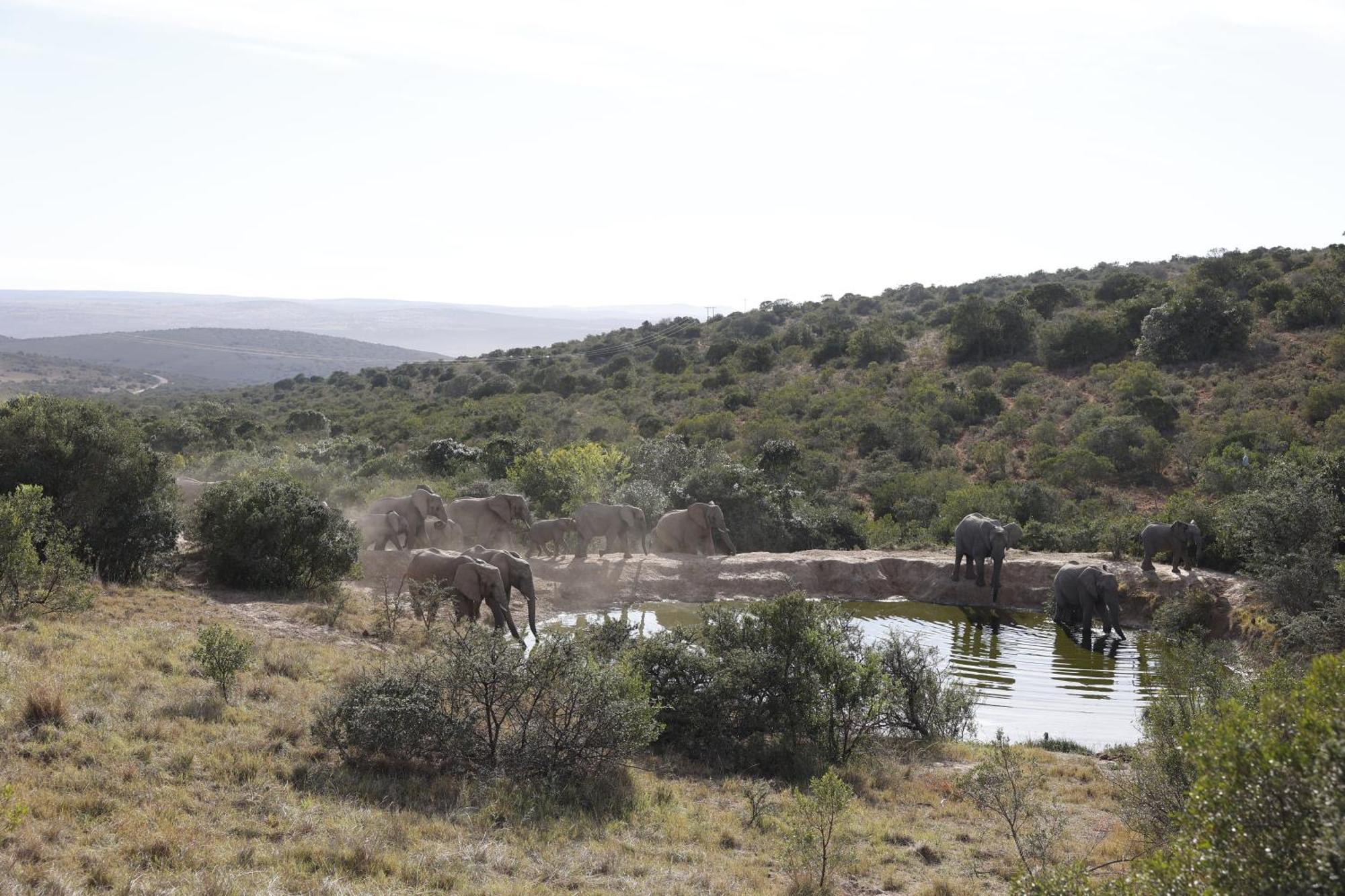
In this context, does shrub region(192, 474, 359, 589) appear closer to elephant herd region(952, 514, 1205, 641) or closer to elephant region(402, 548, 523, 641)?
elephant region(402, 548, 523, 641)

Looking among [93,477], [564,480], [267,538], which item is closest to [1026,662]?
[564,480]

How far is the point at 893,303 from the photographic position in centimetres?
8494

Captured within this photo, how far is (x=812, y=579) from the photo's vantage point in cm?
2380

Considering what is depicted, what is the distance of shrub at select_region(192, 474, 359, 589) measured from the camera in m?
18.2

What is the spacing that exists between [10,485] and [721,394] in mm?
43779

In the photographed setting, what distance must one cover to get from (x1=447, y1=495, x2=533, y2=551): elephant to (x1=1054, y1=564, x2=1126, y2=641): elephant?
38.1 ft

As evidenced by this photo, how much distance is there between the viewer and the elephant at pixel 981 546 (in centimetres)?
2266

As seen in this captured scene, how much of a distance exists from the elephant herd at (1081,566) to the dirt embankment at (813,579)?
1.46ft

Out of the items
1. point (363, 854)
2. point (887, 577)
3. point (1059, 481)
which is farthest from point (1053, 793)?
point (1059, 481)

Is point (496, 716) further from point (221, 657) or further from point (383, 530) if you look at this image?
point (383, 530)

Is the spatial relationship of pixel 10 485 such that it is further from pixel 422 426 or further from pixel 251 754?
pixel 422 426

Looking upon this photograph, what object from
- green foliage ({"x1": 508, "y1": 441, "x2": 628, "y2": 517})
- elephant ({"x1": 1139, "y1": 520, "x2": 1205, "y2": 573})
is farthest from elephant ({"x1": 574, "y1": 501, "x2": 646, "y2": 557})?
elephant ({"x1": 1139, "y1": 520, "x2": 1205, "y2": 573})

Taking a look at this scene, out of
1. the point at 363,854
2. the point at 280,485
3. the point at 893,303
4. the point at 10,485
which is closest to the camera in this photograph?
the point at 363,854

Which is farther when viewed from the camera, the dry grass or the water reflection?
the water reflection
